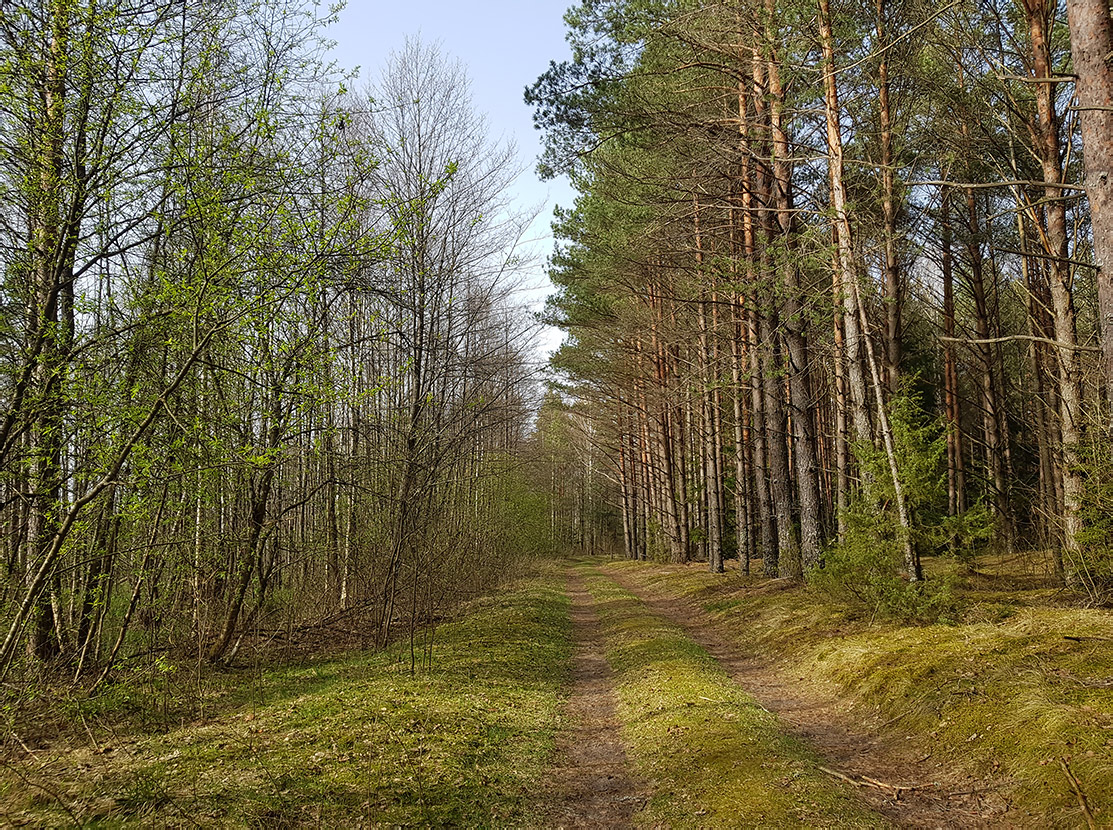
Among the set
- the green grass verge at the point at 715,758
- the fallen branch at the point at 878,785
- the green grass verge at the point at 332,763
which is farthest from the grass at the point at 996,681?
the green grass verge at the point at 332,763

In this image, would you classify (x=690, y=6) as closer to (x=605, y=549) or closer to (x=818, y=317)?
(x=818, y=317)

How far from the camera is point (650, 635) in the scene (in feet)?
34.0

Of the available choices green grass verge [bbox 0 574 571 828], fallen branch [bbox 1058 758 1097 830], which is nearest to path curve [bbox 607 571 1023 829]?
fallen branch [bbox 1058 758 1097 830]

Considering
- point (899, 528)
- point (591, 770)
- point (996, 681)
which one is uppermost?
point (899, 528)

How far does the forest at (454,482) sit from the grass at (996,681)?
0.14ft

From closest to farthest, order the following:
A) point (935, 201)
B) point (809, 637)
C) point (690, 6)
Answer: point (809, 637) → point (690, 6) → point (935, 201)

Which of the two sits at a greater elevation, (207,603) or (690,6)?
(690,6)

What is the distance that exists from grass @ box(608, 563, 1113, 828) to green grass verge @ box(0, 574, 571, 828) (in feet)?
10.0

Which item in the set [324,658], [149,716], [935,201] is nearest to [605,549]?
[935,201]

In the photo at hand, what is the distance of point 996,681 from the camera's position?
5.24 m

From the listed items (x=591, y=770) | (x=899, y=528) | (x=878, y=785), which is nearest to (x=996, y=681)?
(x=878, y=785)

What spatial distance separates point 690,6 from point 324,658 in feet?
40.0

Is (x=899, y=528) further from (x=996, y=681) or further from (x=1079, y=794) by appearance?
(x=1079, y=794)

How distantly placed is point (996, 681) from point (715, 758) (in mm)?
2430
